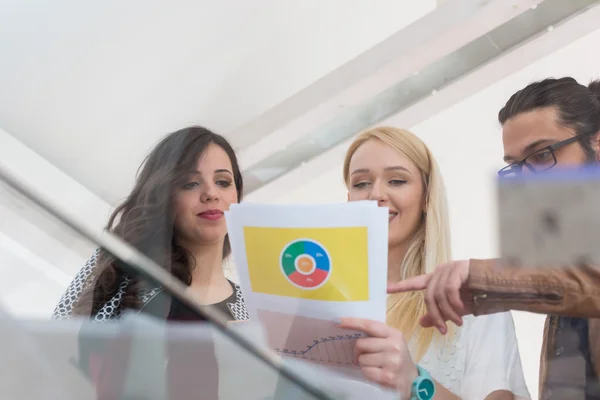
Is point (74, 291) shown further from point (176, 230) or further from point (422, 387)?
point (422, 387)

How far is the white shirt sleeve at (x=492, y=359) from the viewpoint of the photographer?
953 mm

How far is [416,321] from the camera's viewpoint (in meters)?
0.98

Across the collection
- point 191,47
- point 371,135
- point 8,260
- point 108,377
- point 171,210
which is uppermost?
point 191,47

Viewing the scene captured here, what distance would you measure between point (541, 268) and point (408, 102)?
14.9 inches

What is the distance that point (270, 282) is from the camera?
0.88 metres

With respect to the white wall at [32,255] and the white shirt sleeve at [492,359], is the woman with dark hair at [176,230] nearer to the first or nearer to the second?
the white wall at [32,255]

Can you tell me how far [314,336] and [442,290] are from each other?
203 millimetres

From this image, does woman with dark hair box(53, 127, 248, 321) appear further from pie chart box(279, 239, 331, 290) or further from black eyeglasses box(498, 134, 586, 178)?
black eyeglasses box(498, 134, 586, 178)

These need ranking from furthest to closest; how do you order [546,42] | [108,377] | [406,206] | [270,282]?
[546,42]
[406,206]
[270,282]
[108,377]

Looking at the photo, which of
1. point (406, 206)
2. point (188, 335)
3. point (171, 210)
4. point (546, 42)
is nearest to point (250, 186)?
point (171, 210)

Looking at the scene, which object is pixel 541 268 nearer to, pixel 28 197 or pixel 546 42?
pixel 546 42

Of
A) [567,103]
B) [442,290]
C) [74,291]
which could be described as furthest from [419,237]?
[74,291]

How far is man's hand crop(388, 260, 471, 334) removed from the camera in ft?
3.07

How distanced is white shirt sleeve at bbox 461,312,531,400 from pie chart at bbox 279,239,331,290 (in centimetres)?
26
